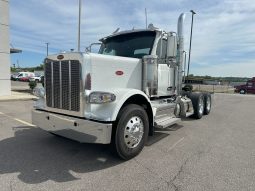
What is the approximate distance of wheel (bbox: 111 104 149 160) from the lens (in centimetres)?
409

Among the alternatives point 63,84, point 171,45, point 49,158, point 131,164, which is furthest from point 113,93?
point 171,45

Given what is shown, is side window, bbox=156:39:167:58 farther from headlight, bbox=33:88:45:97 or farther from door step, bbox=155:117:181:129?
headlight, bbox=33:88:45:97

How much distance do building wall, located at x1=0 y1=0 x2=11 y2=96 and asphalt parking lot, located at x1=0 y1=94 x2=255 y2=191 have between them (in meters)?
8.49

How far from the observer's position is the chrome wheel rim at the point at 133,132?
4.29 metres

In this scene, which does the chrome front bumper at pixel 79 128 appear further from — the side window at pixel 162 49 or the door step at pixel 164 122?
the side window at pixel 162 49

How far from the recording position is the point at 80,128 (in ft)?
12.9

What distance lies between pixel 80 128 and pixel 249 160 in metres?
3.27

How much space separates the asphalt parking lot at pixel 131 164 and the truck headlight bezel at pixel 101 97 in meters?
1.15

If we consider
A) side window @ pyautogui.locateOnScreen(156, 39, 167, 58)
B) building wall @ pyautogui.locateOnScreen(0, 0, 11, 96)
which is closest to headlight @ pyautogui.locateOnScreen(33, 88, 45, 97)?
side window @ pyautogui.locateOnScreen(156, 39, 167, 58)

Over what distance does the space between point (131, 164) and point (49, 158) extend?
1538 mm

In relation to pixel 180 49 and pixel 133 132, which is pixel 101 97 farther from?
pixel 180 49

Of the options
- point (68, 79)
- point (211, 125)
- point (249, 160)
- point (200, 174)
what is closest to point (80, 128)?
point (68, 79)

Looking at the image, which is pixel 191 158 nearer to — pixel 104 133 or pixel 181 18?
pixel 104 133

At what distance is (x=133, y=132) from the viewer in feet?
14.4
